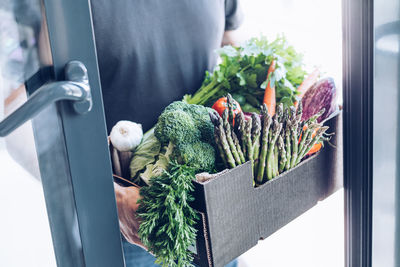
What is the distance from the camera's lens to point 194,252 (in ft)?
1.85

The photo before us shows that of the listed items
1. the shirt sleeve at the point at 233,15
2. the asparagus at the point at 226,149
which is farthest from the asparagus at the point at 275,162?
the shirt sleeve at the point at 233,15

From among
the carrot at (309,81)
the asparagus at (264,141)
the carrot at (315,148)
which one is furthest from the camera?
the carrot at (309,81)

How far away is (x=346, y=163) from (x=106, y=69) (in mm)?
540

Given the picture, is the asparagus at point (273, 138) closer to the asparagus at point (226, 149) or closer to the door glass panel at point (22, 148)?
the asparagus at point (226, 149)

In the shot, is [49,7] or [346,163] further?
[346,163]

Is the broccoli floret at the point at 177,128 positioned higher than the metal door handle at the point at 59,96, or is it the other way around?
the metal door handle at the point at 59,96

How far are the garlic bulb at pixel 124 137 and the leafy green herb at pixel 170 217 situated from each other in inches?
4.4

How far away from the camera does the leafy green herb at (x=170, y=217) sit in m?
0.52

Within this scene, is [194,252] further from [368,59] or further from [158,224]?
[368,59]

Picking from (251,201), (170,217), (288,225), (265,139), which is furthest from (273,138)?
(288,225)

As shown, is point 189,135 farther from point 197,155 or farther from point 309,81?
point 309,81

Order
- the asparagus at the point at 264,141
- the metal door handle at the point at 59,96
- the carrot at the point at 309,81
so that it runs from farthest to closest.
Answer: the carrot at the point at 309,81
the asparagus at the point at 264,141
the metal door handle at the point at 59,96

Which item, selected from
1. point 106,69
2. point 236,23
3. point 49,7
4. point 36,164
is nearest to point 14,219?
point 36,164

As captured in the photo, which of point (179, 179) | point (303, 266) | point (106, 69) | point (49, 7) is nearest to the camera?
point (49, 7)
